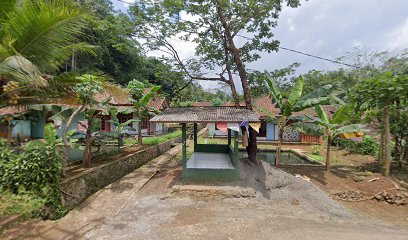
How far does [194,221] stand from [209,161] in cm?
420

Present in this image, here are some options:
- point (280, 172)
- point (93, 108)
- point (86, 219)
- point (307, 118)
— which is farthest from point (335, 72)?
point (86, 219)

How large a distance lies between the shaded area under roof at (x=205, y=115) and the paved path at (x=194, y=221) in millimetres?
2430

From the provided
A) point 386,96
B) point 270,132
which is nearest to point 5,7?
point 386,96

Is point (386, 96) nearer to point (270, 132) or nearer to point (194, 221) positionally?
point (194, 221)

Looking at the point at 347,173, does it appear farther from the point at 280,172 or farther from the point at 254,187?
the point at 254,187

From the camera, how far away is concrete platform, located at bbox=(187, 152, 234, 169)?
898 cm

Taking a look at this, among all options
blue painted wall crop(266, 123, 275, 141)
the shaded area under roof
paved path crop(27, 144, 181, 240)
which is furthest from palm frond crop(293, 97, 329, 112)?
blue painted wall crop(266, 123, 275, 141)

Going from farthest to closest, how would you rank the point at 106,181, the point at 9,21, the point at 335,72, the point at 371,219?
the point at 335,72 → the point at 106,181 → the point at 371,219 → the point at 9,21

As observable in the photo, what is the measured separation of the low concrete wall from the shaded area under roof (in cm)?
265

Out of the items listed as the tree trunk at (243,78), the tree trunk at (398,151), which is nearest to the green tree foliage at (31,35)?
the tree trunk at (243,78)

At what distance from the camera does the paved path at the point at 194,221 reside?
5.19m

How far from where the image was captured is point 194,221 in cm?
595

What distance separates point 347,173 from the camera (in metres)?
10.3

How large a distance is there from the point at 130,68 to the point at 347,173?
105 ft
